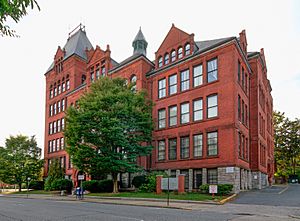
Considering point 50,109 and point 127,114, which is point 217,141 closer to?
point 127,114

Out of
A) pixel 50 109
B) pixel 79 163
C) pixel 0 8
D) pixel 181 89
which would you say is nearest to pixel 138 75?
pixel 181 89

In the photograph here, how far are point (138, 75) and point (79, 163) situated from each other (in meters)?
13.3

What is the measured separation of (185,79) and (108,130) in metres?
10.4

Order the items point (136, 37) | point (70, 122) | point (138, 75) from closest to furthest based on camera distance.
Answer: point (70, 122) < point (138, 75) < point (136, 37)

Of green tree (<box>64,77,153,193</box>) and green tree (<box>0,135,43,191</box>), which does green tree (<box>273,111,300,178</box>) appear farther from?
green tree (<box>0,135,43,191</box>)

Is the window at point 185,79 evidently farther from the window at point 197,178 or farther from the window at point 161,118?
the window at point 197,178

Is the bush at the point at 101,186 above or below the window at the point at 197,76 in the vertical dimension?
below

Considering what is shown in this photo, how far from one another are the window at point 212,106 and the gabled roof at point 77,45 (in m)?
28.6

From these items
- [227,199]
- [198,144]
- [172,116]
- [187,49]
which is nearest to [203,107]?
[198,144]

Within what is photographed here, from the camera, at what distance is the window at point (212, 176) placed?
1217 inches

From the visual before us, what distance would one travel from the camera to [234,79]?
31062 millimetres

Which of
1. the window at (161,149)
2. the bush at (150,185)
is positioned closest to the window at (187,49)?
the window at (161,149)

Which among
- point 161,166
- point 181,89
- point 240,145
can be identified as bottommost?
point 161,166

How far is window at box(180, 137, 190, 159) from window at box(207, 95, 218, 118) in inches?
145
